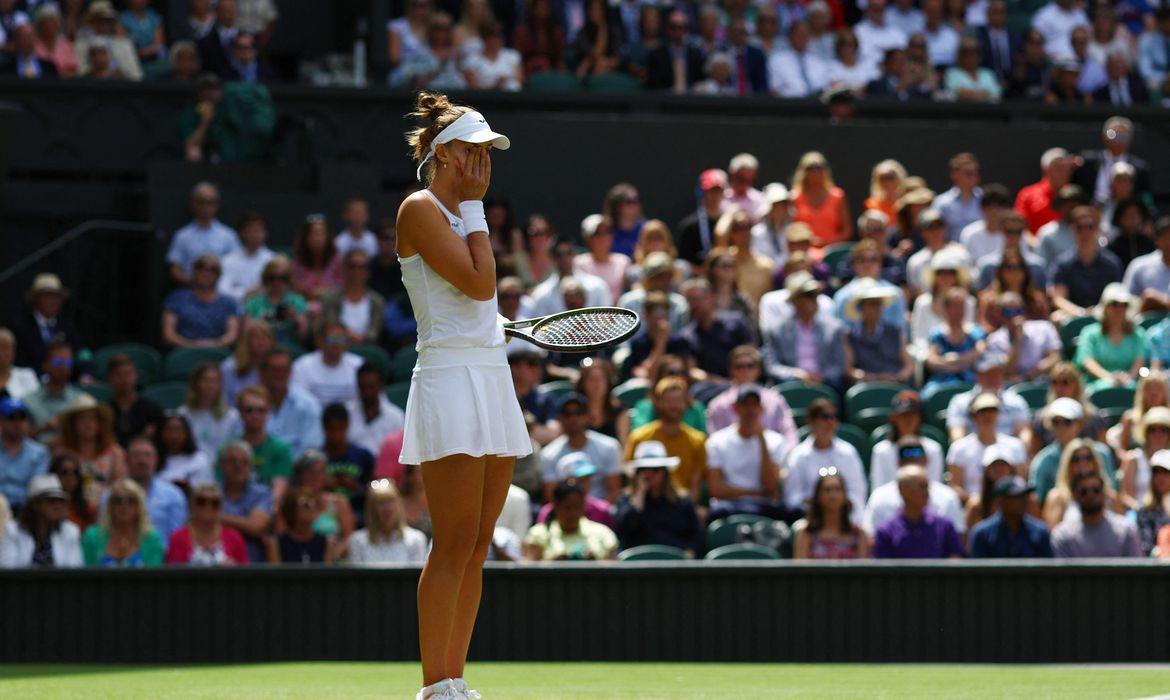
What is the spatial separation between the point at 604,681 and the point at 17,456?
448cm

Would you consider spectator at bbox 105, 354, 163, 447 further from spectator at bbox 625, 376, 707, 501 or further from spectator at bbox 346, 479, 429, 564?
spectator at bbox 625, 376, 707, 501

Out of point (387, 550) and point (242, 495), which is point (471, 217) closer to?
Answer: point (387, 550)

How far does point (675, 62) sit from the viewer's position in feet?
49.4

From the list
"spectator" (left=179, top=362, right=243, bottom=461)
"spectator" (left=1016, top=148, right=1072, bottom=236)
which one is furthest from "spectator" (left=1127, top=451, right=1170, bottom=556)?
"spectator" (left=179, top=362, right=243, bottom=461)

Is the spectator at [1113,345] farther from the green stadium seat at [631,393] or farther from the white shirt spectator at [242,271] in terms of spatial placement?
the white shirt spectator at [242,271]

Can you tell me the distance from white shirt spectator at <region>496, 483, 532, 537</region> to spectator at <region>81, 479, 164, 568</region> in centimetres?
171

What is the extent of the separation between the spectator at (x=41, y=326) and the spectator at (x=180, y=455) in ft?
4.91

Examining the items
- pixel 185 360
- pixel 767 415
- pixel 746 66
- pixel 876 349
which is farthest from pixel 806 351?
pixel 746 66

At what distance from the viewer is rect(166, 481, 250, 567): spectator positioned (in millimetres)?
9164

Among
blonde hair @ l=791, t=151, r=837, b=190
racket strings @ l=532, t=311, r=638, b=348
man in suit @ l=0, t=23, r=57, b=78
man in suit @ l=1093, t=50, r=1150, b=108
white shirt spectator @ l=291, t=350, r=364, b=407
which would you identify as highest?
man in suit @ l=0, t=23, r=57, b=78

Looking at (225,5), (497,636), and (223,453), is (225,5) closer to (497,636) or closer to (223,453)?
(223,453)

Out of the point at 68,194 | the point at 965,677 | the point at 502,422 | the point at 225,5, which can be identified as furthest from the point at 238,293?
the point at 502,422

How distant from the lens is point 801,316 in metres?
11.6

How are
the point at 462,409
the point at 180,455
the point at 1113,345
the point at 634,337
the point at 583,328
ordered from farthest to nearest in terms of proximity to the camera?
the point at 634,337
the point at 1113,345
the point at 180,455
the point at 583,328
the point at 462,409
